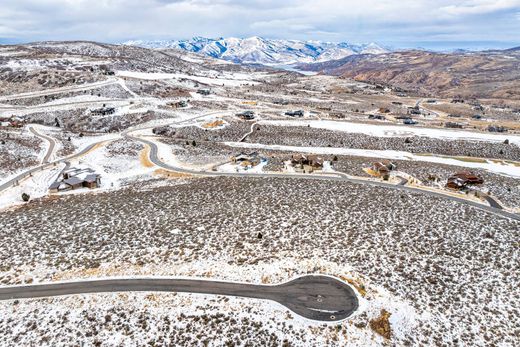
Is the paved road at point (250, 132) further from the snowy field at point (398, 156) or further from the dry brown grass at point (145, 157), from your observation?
the dry brown grass at point (145, 157)

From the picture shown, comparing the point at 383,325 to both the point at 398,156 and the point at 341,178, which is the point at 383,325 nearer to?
the point at 341,178

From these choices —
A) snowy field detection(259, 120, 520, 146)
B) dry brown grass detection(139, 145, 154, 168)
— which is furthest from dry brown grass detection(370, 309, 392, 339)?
snowy field detection(259, 120, 520, 146)

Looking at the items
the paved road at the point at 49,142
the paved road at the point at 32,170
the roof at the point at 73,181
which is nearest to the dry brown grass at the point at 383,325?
the roof at the point at 73,181

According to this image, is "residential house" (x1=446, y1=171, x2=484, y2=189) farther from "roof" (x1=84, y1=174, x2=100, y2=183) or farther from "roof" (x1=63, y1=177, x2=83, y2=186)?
"roof" (x1=63, y1=177, x2=83, y2=186)

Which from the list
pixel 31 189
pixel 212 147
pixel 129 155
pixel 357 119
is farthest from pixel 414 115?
pixel 31 189

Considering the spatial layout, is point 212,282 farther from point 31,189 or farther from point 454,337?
point 31,189

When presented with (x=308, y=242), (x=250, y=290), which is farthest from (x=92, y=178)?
(x=308, y=242)

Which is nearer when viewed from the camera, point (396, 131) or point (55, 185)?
point (55, 185)

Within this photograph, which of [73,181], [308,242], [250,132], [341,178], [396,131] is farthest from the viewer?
[396,131]

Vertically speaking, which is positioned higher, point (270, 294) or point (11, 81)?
point (11, 81)
